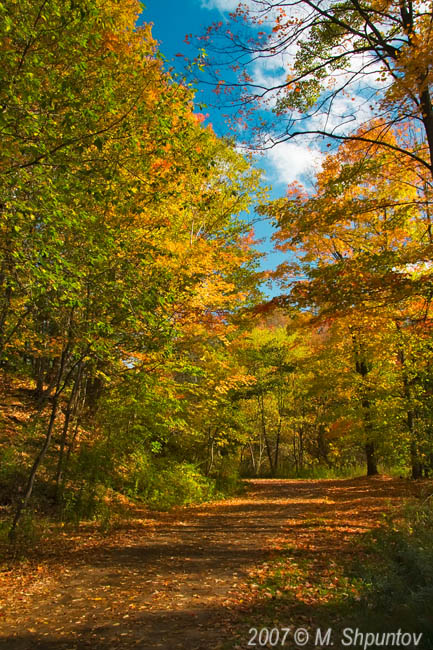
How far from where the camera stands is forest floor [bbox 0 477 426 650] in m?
3.97

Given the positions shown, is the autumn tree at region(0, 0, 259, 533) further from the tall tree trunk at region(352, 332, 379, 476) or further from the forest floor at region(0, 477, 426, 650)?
the tall tree trunk at region(352, 332, 379, 476)

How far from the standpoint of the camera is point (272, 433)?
98.6ft

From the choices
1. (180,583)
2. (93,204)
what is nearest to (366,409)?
(180,583)

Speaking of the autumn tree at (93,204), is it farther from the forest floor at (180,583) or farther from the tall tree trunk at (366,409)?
the tall tree trunk at (366,409)

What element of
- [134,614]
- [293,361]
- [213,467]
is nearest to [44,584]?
[134,614]

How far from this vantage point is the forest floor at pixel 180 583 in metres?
3.97

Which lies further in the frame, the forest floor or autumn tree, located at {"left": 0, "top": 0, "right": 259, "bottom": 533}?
autumn tree, located at {"left": 0, "top": 0, "right": 259, "bottom": 533}

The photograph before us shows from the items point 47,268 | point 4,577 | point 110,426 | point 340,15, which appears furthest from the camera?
point 110,426

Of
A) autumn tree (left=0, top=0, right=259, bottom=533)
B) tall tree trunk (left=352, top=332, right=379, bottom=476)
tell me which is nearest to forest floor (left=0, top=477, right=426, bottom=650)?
autumn tree (left=0, top=0, right=259, bottom=533)

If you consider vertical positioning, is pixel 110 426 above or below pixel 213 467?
above

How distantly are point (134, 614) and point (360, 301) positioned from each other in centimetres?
533

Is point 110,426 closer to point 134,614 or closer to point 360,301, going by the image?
point 134,614

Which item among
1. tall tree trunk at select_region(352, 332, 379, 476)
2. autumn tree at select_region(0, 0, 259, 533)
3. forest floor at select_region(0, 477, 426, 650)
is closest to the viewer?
forest floor at select_region(0, 477, 426, 650)

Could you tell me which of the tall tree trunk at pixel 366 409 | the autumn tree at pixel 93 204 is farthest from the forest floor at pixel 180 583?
the tall tree trunk at pixel 366 409
